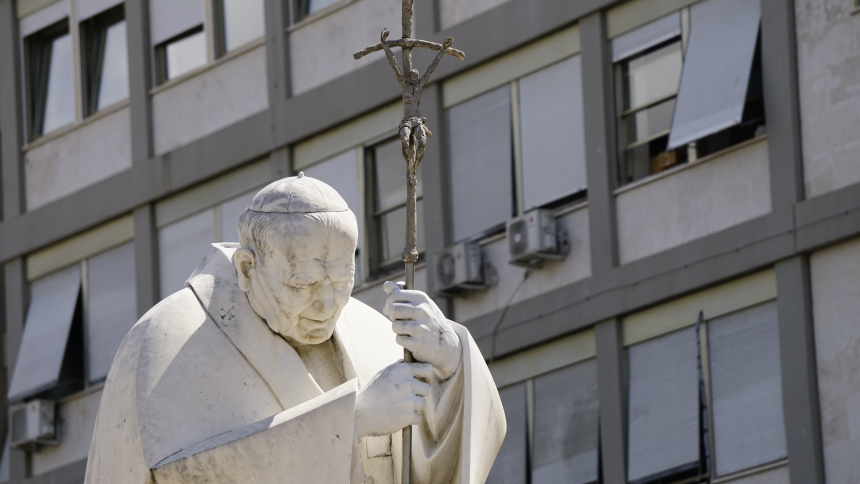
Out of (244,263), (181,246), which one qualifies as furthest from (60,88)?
(244,263)

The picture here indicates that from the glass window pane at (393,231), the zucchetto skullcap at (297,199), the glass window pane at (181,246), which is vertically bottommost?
the zucchetto skullcap at (297,199)

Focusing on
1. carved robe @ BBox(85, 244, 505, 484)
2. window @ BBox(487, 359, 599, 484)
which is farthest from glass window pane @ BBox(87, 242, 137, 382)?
carved robe @ BBox(85, 244, 505, 484)

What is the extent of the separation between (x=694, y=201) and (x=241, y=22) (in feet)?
27.1

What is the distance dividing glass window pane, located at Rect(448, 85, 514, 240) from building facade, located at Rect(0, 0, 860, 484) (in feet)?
0.10

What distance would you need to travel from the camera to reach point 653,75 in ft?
79.7

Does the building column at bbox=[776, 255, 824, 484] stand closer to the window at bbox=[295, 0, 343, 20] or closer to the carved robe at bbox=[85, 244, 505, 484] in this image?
the window at bbox=[295, 0, 343, 20]

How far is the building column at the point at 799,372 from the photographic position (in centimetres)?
2131

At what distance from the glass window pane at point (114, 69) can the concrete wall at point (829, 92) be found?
11432 mm

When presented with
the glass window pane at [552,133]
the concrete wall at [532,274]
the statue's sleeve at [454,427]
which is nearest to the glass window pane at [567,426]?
the concrete wall at [532,274]

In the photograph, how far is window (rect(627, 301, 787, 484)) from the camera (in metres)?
22.1

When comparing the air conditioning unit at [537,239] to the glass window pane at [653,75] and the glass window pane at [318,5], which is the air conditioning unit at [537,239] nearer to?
the glass window pane at [653,75]

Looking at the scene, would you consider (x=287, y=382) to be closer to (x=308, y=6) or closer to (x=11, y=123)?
(x=308, y=6)

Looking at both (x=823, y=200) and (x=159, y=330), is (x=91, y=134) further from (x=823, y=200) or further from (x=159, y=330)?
(x=159, y=330)

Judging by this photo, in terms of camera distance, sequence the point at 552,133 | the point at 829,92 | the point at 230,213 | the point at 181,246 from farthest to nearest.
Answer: the point at 181,246 → the point at 230,213 → the point at 552,133 → the point at 829,92
